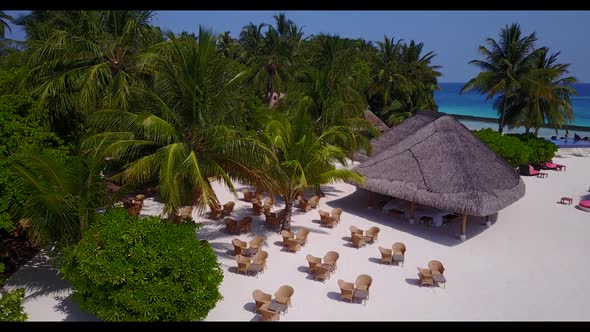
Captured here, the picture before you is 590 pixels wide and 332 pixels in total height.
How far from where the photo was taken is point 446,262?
43.0 ft

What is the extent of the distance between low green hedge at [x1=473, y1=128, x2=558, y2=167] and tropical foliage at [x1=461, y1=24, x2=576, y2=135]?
241 centimetres

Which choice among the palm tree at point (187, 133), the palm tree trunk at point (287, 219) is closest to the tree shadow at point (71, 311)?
the palm tree at point (187, 133)

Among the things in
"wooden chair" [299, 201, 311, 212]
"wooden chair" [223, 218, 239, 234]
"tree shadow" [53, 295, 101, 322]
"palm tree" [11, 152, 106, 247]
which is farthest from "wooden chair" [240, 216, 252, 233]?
"tree shadow" [53, 295, 101, 322]

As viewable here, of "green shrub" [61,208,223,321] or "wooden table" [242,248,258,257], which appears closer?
"green shrub" [61,208,223,321]

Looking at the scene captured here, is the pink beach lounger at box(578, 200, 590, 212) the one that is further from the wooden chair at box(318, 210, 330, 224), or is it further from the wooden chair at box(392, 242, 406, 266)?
the wooden chair at box(318, 210, 330, 224)

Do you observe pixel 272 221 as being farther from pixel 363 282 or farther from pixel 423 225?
pixel 423 225

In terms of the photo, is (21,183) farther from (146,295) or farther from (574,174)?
(574,174)

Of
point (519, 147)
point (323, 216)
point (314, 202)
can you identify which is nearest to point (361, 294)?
point (323, 216)

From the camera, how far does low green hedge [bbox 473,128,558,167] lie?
24.3 m

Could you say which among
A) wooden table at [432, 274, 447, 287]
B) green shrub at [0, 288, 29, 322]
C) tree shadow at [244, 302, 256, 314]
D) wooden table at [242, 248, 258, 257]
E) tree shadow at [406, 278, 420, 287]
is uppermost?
green shrub at [0, 288, 29, 322]

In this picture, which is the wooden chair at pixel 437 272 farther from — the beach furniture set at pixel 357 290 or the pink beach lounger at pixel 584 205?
the pink beach lounger at pixel 584 205

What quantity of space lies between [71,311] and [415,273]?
346 inches

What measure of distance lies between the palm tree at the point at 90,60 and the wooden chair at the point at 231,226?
188 inches

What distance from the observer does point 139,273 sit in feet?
28.5
